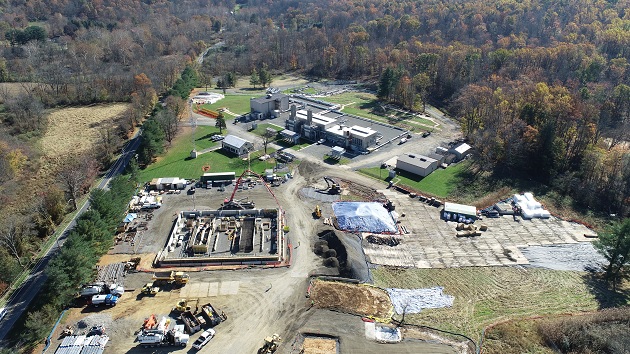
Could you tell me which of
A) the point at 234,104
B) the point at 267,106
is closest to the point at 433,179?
the point at 267,106

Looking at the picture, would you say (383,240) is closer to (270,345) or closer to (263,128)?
(270,345)

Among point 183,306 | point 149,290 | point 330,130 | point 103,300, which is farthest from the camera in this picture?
point 330,130

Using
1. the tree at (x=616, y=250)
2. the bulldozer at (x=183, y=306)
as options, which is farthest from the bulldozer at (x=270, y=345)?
the tree at (x=616, y=250)

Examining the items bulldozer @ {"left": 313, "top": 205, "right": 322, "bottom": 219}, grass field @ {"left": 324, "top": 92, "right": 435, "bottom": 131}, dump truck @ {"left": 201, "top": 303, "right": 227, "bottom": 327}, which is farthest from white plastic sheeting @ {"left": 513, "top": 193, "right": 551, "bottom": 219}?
dump truck @ {"left": 201, "top": 303, "right": 227, "bottom": 327}

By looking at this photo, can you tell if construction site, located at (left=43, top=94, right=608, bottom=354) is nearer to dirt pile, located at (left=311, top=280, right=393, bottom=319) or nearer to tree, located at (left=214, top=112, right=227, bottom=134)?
dirt pile, located at (left=311, top=280, right=393, bottom=319)

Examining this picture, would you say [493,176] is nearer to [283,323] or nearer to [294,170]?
[294,170]
